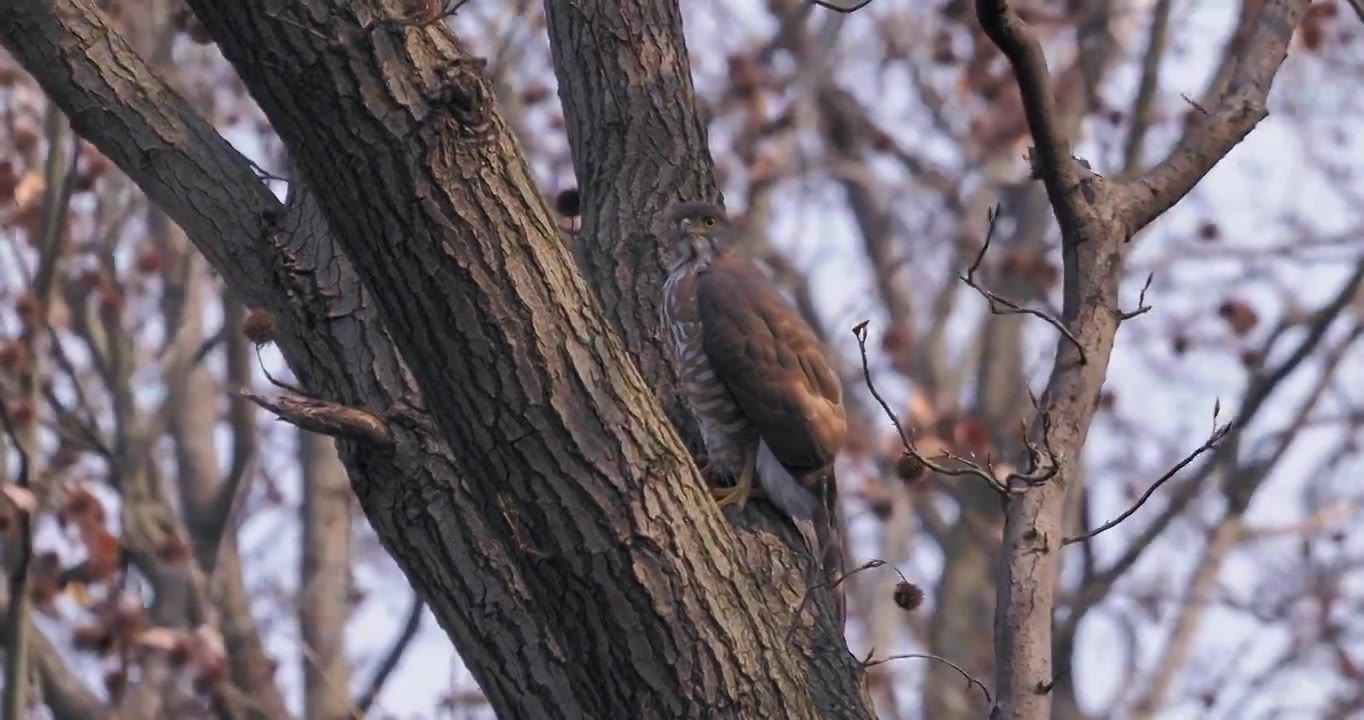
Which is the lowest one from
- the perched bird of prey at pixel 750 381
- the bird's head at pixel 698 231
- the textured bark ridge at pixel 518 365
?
the textured bark ridge at pixel 518 365

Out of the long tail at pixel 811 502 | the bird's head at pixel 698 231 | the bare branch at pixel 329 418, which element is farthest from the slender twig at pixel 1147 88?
the bare branch at pixel 329 418

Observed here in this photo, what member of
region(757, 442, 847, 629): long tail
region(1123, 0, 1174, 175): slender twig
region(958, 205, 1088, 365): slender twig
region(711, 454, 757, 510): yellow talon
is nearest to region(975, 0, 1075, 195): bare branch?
region(958, 205, 1088, 365): slender twig

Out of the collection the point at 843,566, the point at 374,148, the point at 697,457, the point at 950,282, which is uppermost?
the point at 950,282

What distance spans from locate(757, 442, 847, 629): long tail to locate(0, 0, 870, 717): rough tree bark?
57 cm

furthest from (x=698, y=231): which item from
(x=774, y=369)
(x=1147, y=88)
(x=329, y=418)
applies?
(x=1147, y=88)

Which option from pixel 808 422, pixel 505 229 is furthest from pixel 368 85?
pixel 808 422

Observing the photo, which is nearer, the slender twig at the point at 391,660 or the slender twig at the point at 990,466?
the slender twig at the point at 990,466

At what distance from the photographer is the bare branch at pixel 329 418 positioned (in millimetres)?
3135

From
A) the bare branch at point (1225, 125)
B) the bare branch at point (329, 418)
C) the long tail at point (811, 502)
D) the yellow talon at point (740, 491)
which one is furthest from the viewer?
the yellow talon at point (740, 491)

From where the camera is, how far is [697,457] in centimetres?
Answer: 474

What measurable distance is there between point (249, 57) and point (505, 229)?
18.6 inches

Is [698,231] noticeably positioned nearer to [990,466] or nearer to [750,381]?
[750,381]

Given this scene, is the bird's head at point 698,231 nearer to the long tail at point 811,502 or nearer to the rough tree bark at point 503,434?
the long tail at point 811,502

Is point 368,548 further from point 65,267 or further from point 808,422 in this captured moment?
point 808,422
